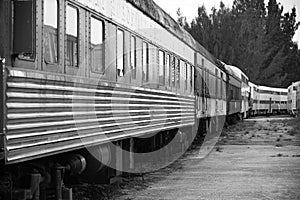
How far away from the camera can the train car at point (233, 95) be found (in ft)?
107

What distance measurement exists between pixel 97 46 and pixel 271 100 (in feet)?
192

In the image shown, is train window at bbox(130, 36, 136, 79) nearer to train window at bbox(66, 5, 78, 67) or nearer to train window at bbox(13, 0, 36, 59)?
train window at bbox(66, 5, 78, 67)

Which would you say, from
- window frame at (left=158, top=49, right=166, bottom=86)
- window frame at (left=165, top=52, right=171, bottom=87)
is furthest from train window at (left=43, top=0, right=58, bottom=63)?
window frame at (left=165, top=52, right=171, bottom=87)

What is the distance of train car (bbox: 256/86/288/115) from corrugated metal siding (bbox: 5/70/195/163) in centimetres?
4830

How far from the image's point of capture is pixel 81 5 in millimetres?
7562

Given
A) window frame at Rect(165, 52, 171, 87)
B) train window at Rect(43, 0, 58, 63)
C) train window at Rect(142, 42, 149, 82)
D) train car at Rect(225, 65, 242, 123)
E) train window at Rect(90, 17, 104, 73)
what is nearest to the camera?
train window at Rect(43, 0, 58, 63)

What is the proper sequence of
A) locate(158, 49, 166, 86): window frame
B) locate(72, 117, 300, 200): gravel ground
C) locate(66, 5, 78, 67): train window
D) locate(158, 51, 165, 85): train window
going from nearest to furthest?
locate(66, 5, 78, 67): train window, locate(72, 117, 300, 200): gravel ground, locate(158, 49, 166, 86): window frame, locate(158, 51, 165, 85): train window

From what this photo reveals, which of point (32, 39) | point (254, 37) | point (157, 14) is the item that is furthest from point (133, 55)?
point (254, 37)

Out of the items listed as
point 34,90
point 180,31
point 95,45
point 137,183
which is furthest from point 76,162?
point 180,31

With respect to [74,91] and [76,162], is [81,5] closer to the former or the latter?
[74,91]

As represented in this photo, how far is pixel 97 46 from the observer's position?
27.3 feet

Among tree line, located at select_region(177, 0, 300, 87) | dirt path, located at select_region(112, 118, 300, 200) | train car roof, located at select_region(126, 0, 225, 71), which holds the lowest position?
dirt path, located at select_region(112, 118, 300, 200)

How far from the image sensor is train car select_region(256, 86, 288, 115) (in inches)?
2345

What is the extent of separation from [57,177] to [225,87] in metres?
23.5
